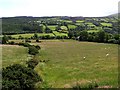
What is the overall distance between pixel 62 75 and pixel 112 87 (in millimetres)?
11168

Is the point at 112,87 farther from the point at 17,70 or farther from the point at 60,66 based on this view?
the point at 60,66

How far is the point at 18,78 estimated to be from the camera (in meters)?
31.7

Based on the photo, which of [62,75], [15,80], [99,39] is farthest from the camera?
[99,39]

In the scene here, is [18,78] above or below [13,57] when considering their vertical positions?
above

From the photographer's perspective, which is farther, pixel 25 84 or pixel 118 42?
pixel 118 42

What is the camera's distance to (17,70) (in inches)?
1332

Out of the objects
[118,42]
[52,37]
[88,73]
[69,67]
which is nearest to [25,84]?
[88,73]

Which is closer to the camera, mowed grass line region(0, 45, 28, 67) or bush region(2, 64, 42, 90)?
bush region(2, 64, 42, 90)

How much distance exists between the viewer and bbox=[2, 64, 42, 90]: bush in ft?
97.6

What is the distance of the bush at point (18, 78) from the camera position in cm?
2975

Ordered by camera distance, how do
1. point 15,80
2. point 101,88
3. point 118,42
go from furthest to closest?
point 118,42 → point 15,80 → point 101,88

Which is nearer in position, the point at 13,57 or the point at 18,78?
the point at 18,78

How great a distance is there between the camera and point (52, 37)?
136875mm

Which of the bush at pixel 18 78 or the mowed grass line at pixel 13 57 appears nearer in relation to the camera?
the bush at pixel 18 78
